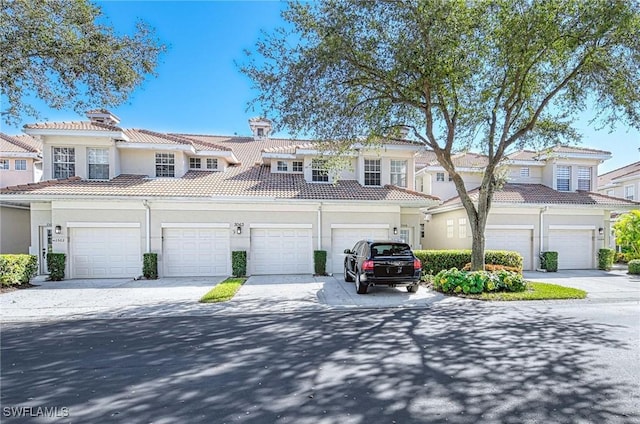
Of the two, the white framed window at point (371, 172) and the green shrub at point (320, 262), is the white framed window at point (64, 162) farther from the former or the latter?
the white framed window at point (371, 172)

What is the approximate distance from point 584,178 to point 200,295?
21.4m

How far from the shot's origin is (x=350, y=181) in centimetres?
1719

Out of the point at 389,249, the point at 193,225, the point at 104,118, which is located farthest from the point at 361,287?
the point at 104,118

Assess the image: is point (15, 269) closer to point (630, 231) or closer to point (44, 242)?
point (44, 242)

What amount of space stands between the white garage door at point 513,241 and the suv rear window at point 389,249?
8.06 m

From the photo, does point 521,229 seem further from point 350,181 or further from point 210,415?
point 210,415

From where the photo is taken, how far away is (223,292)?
10406 mm

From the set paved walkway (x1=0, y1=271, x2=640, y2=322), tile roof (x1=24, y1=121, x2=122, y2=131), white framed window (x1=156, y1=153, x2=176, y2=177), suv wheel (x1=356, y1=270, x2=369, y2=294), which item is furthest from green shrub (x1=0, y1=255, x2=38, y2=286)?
suv wheel (x1=356, y1=270, x2=369, y2=294)

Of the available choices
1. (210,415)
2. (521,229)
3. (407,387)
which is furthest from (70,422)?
(521,229)

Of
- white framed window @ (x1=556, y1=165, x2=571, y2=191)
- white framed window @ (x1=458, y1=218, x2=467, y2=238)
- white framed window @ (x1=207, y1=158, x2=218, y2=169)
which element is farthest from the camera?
white framed window @ (x1=556, y1=165, x2=571, y2=191)

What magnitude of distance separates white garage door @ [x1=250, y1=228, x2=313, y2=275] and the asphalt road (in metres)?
6.95

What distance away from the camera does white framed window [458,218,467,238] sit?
56.2 feet

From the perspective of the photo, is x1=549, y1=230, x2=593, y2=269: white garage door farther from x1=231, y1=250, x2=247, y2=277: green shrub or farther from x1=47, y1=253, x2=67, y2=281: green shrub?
x1=47, y1=253, x2=67, y2=281: green shrub

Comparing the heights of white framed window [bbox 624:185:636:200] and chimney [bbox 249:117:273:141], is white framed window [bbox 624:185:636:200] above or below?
below
